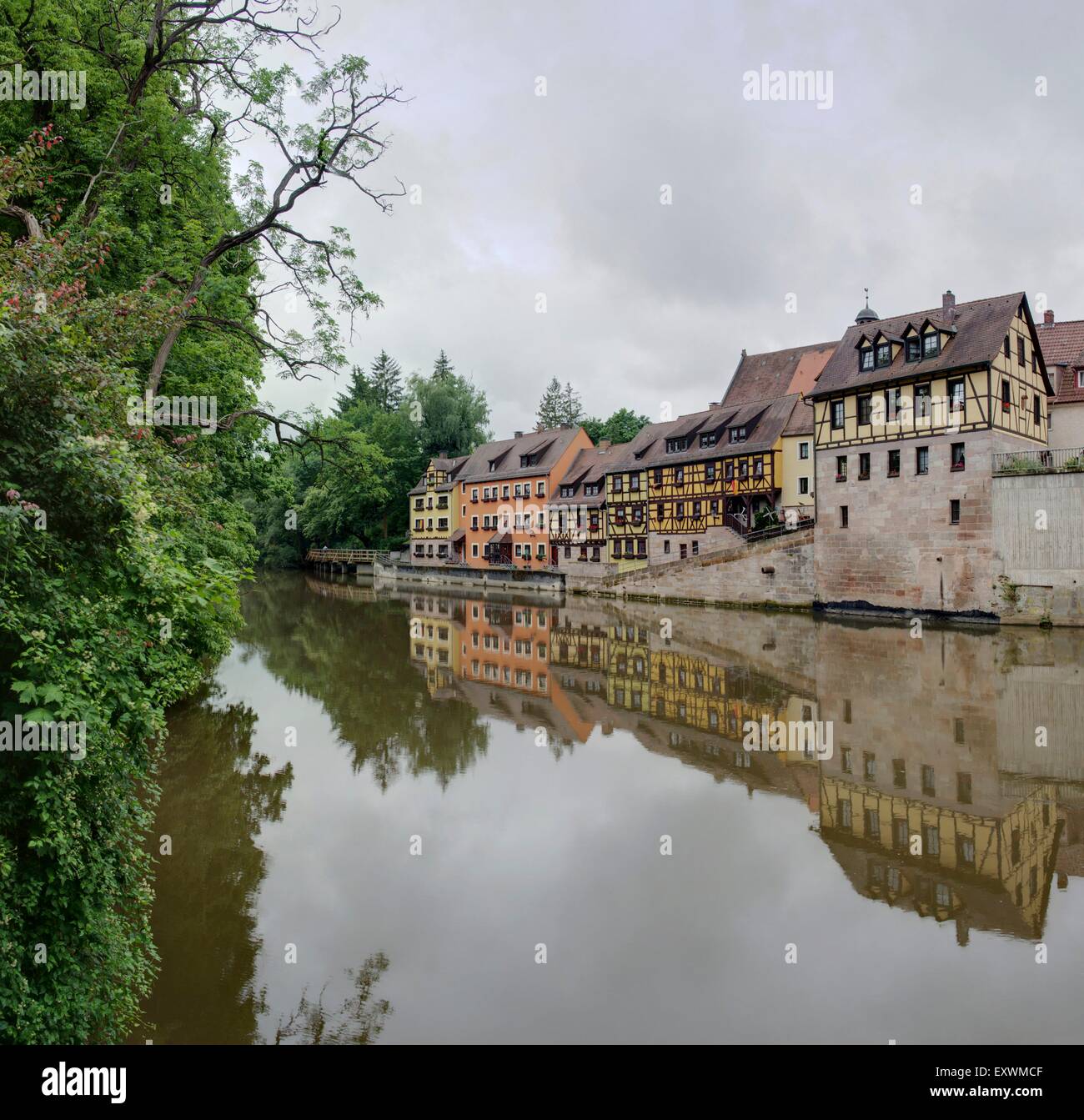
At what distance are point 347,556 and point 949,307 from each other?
49.0 m

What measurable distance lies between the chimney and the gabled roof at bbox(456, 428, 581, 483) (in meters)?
25.3

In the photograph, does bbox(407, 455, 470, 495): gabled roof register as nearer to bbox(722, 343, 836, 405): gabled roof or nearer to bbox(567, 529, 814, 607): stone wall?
bbox(722, 343, 836, 405): gabled roof

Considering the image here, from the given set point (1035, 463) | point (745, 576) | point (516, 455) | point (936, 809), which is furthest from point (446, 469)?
point (936, 809)

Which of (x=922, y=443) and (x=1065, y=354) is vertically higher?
(x=1065, y=354)

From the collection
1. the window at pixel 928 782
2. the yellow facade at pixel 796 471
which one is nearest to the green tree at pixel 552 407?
the yellow facade at pixel 796 471

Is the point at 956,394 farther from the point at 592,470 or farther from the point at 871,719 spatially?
the point at 592,470

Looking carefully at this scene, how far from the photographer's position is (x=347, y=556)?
65.9 m

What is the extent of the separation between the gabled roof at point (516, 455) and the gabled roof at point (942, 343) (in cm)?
2253

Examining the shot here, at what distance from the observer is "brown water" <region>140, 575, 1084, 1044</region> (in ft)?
17.1

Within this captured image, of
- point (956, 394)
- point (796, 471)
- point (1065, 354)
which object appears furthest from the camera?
point (796, 471)

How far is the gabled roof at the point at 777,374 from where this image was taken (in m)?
43.5

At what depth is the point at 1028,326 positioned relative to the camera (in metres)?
28.5
